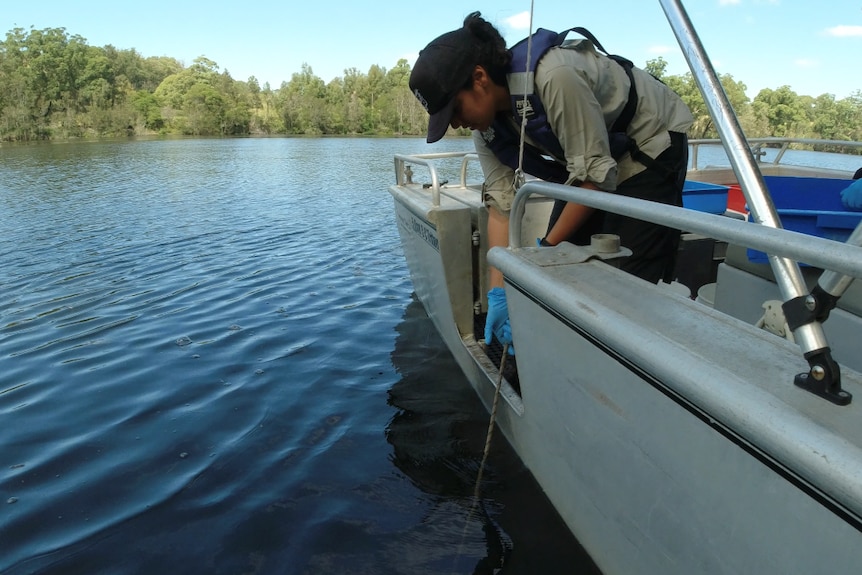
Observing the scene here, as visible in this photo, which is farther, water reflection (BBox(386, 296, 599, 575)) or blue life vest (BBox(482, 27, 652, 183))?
water reflection (BBox(386, 296, 599, 575))

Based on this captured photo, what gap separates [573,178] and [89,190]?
19.2m

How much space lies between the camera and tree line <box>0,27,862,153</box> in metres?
Answer: 72.5

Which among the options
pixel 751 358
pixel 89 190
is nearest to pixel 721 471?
pixel 751 358

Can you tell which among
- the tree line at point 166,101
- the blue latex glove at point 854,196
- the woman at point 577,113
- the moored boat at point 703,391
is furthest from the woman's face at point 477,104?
the tree line at point 166,101

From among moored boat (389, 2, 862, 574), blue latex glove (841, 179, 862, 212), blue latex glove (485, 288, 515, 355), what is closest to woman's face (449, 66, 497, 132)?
moored boat (389, 2, 862, 574)

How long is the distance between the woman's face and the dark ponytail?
31 mm

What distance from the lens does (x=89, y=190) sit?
17812 mm

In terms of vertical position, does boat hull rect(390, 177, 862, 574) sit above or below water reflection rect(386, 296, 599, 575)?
above

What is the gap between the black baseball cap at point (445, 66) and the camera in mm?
2320

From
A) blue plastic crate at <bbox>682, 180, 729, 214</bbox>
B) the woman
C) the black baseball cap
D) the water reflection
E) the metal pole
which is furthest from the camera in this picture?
blue plastic crate at <bbox>682, 180, 729, 214</bbox>

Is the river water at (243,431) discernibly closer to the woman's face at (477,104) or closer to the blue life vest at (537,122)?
the blue life vest at (537,122)

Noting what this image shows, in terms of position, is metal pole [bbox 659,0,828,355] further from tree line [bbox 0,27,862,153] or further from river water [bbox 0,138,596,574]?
tree line [bbox 0,27,862,153]

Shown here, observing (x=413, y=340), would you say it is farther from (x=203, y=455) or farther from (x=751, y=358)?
(x=751, y=358)

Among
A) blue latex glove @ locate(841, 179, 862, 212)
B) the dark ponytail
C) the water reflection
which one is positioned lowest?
the water reflection
